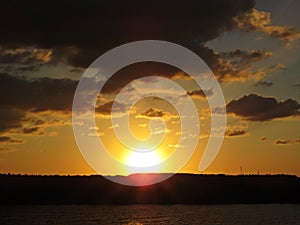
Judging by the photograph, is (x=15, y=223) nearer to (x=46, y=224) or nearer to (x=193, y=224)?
(x=46, y=224)

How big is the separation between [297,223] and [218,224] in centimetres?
2826

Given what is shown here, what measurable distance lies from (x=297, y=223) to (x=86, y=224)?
68339mm

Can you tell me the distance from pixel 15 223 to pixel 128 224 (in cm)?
3652

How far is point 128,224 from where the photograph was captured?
18475 cm

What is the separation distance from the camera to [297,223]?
18800 cm

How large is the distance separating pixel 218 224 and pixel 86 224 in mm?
41187

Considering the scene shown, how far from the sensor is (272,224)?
603 ft

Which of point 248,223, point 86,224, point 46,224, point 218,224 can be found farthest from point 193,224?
point 46,224

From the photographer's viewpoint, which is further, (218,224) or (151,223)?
(151,223)

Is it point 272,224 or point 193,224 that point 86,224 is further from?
point 272,224

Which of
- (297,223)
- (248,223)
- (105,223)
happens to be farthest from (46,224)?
(297,223)

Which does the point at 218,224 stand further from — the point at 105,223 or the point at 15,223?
the point at 15,223

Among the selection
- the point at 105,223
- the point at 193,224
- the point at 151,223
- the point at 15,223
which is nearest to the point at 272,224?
the point at 193,224

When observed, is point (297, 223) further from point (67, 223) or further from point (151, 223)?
point (67, 223)
